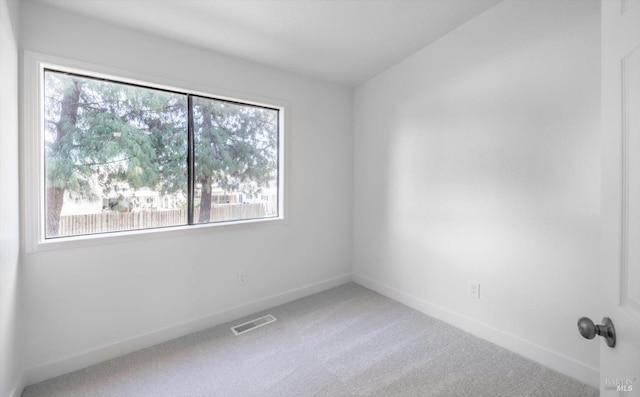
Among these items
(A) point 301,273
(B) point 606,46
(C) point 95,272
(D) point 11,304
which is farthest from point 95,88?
(B) point 606,46

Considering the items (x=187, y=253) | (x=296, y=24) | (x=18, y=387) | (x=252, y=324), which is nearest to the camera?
(x=18, y=387)

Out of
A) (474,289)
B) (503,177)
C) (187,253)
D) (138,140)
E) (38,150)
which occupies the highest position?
(138,140)

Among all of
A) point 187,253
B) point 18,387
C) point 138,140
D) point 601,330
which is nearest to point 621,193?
point 601,330

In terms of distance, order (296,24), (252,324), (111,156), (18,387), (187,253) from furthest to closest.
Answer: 1. (252,324)
2. (187,253)
3. (296,24)
4. (111,156)
5. (18,387)

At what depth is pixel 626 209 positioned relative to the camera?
707mm

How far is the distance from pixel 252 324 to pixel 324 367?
2.73 feet

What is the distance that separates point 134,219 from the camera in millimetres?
2191

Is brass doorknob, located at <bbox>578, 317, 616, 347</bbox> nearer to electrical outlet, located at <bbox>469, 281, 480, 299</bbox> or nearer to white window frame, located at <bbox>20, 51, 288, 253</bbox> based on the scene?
electrical outlet, located at <bbox>469, 281, 480, 299</bbox>

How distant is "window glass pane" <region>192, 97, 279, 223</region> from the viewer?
247 cm

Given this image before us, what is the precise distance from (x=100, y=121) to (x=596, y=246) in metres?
3.32

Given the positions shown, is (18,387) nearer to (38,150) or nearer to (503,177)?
(38,150)

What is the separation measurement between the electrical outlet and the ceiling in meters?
2.11

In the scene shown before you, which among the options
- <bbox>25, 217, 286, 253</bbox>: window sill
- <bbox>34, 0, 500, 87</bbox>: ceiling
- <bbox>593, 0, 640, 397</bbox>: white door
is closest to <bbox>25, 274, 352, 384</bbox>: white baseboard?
<bbox>25, 217, 286, 253</bbox>: window sill

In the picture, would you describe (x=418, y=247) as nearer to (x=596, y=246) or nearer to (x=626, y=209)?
(x=596, y=246)
